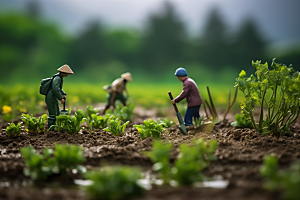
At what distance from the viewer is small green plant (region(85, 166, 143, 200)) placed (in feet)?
8.78

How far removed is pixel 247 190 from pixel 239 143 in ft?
5.40

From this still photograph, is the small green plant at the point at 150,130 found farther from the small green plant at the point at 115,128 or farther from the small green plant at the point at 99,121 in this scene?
the small green plant at the point at 99,121

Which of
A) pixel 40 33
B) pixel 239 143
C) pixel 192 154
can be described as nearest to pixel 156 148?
pixel 192 154

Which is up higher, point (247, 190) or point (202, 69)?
point (202, 69)

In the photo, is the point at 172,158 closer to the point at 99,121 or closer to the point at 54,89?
the point at 99,121

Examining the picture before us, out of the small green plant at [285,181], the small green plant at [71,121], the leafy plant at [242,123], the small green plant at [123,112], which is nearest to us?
the small green plant at [285,181]

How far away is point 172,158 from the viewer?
389 centimetres

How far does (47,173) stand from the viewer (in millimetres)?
3408

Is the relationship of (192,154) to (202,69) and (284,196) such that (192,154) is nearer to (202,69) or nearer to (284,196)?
(284,196)

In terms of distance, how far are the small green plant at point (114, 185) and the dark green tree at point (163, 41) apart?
80.0ft

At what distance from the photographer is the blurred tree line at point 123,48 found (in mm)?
25766

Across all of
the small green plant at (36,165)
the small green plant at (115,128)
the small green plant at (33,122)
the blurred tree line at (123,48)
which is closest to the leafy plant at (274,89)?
the small green plant at (115,128)

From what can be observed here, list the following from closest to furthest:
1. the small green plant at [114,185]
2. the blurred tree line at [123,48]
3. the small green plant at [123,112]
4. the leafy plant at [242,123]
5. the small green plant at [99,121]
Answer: the small green plant at [114,185] → the leafy plant at [242,123] → the small green plant at [99,121] → the small green plant at [123,112] → the blurred tree line at [123,48]

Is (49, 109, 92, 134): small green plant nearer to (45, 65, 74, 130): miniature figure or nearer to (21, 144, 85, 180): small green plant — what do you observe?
(45, 65, 74, 130): miniature figure
